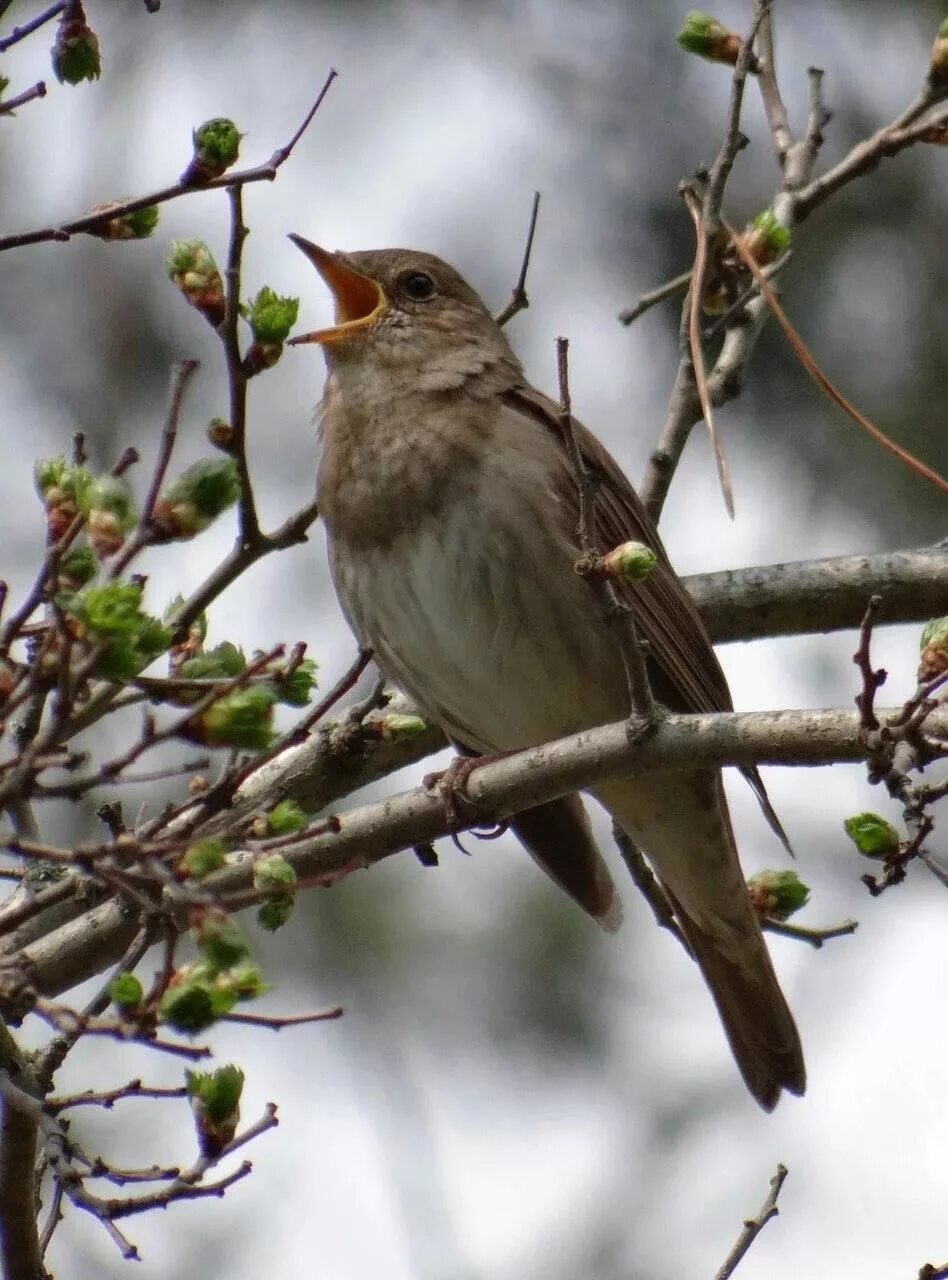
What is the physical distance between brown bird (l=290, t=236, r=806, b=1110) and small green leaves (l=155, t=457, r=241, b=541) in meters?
2.56

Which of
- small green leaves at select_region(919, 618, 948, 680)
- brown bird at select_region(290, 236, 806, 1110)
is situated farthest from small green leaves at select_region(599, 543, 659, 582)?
brown bird at select_region(290, 236, 806, 1110)

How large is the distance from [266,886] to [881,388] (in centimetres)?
755

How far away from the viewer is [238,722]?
2.58m

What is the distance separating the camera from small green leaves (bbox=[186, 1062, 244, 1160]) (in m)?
2.84

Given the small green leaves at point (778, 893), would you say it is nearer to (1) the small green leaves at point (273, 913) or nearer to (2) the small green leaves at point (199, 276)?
(1) the small green leaves at point (273, 913)

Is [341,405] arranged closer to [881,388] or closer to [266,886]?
[266,886]

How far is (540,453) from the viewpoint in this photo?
5.47m

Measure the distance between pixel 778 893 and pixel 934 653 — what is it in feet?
4.67

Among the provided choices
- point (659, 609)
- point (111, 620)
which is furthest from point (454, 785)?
point (111, 620)

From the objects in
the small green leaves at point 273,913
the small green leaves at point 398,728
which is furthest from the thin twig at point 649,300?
the small green leaves at point 273,913

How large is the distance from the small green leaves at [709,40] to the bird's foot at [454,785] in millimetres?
2024

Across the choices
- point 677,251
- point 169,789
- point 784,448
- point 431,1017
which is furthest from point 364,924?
point 677,251

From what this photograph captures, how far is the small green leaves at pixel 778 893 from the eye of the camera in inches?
182

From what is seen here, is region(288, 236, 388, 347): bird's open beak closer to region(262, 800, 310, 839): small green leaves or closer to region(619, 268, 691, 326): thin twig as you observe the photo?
region(619, 268, 691, 326): thin twig
